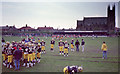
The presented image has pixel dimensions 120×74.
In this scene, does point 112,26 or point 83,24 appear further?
point 83,24

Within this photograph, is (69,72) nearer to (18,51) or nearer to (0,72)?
(18,51)

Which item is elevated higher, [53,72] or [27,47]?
[27,47]

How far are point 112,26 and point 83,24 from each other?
68.0 feet

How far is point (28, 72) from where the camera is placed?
9828mm

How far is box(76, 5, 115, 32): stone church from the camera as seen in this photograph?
3745 inches

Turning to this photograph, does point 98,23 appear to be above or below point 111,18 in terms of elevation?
Result: below

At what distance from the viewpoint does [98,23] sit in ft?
334

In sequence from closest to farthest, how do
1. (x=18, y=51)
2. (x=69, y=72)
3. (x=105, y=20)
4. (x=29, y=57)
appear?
(x=69, y=72), (x=18, y=51), (x=29, y=57), (x=105, y=20)

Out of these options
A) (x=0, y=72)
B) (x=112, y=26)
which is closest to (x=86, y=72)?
(x=0, y=72)

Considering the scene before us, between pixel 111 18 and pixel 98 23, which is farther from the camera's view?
pixel 98 23

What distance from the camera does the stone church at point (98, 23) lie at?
9512 centimetres

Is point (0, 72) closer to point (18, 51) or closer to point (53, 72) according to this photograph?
point (18, 51)

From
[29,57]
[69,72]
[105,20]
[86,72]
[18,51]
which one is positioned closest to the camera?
[69,72]

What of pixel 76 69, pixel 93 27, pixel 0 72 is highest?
pixel 93 27
